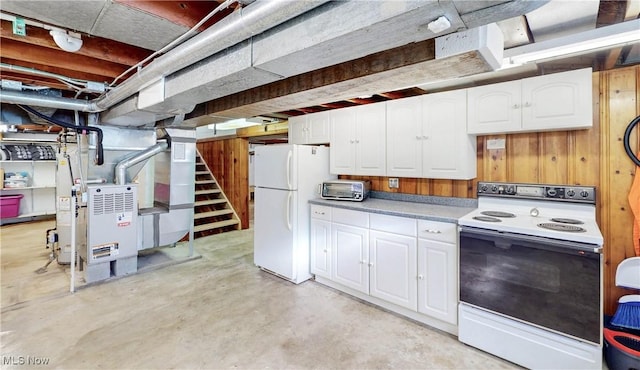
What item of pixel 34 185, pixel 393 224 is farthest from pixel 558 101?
pixel 34 185

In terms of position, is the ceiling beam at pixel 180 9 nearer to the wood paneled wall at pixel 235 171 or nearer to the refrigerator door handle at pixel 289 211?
the refrigerator door handle at pixel 289 211

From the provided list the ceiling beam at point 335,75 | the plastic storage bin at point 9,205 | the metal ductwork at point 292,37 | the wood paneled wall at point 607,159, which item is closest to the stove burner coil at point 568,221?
the wood paneled wall at point 607,159

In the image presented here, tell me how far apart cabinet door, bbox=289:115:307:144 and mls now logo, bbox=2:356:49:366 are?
3.10 metres

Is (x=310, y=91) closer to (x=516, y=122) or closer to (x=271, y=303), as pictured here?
(x=516, y=122)

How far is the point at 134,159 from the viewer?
12.6 feet

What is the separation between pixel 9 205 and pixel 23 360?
236 inches

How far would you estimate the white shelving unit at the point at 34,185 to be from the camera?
250 inches

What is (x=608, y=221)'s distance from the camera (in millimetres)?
2236

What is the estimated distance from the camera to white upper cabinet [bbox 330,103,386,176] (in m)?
3.16

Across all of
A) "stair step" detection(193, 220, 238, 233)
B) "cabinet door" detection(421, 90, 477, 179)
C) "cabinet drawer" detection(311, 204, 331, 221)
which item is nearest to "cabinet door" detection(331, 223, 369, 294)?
"cabinet drawer" detection(311, 204, 331, 221)

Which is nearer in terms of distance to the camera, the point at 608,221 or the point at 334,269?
the point at 608,221

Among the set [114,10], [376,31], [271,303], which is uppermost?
[114,10]

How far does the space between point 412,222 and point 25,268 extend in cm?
494

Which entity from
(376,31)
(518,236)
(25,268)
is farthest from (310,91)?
(25,268)
